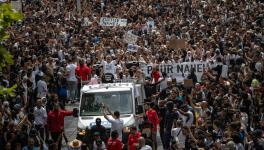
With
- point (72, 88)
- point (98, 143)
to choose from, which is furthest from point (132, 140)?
point (72, 88)

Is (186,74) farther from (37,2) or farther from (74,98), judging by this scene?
(37,2)

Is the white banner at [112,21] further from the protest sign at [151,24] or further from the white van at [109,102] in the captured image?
the white van at [109,102]

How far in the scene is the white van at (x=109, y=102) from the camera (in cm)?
1984

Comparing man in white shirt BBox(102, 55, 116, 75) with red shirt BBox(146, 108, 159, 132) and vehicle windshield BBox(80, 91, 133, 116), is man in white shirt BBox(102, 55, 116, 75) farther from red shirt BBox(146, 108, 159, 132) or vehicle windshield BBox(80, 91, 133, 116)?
red shirt BBox(146, 108, 159, 132)

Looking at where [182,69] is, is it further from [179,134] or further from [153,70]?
[179,134]

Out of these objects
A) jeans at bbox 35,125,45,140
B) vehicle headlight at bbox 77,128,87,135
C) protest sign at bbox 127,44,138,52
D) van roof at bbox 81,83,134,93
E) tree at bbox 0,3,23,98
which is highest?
tree at bbox 0,3,23,98

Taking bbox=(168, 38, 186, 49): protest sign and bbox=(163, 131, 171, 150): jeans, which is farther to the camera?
bbox=(168, 38, 186, 49): protest sign

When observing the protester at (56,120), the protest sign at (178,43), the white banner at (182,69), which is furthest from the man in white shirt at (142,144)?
the protest sign at (178,43)

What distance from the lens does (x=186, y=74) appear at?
2833cm

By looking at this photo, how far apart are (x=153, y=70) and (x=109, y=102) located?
6.12m

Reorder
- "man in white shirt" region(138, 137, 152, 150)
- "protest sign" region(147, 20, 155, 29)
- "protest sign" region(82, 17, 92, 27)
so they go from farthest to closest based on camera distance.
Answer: "protest sign" region(82, 17, 92, 27), "protest sign" region(147, 20, 155, 29), "man in white shirt" region(138, 137, 152, 150)

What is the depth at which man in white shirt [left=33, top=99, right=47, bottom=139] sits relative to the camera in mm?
A: 20219

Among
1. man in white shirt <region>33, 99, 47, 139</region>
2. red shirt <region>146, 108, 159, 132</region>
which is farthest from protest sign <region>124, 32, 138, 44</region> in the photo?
red shirt <region>146, 108, 159, 132</region>

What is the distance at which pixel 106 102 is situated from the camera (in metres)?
20.2
